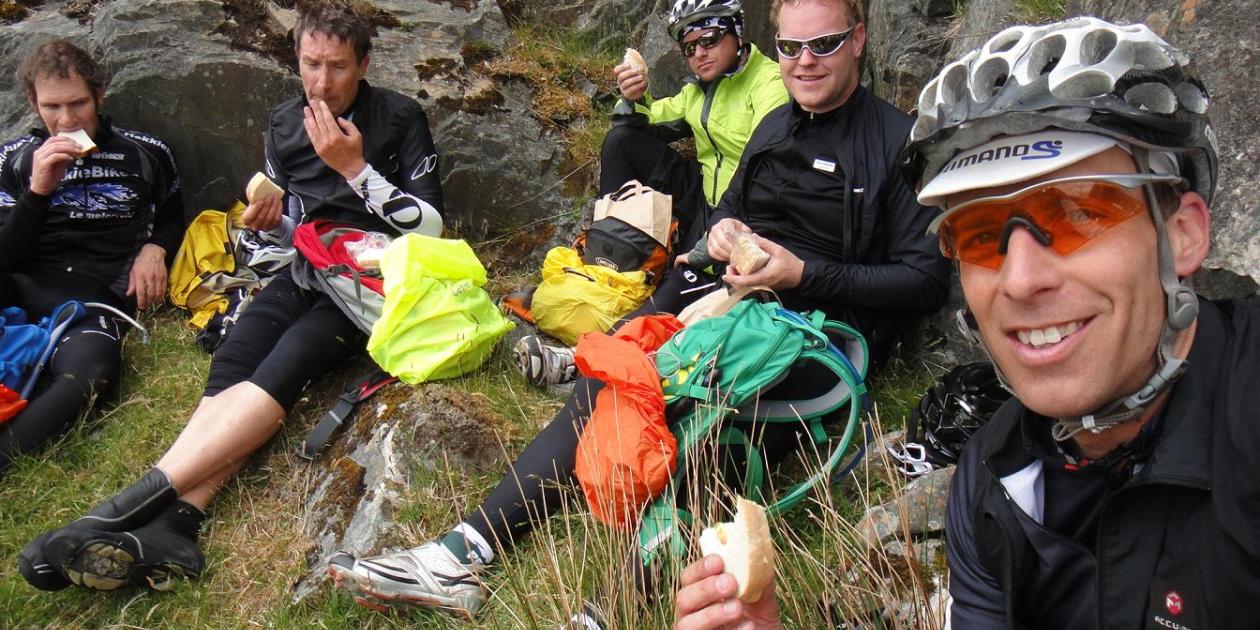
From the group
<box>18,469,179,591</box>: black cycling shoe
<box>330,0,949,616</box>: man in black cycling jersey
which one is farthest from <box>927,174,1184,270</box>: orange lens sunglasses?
<box>18,469,179,591</box>: black cycling shoe

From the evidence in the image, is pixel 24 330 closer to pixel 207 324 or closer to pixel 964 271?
pixel 207 324

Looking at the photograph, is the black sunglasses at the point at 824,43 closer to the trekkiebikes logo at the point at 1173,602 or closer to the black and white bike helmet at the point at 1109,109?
the black and white bike helmet at the point at 1109,109

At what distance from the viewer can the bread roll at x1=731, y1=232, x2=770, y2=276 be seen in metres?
3.67

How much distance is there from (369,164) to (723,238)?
7.17ft

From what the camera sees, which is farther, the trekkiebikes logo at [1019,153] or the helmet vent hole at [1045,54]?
the helmet vent hole at [1045,54]

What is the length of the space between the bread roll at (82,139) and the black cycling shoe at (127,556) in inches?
95.0

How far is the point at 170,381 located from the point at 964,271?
4.73m

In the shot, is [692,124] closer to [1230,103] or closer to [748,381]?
[748,381]

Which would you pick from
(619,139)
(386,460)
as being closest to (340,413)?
(386,460)

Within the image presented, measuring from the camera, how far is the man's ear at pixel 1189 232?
1.75m

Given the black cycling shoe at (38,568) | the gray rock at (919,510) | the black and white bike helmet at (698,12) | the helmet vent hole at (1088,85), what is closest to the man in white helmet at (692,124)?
the black and white bike helmet at (698,12)

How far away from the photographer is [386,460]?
4.13 m

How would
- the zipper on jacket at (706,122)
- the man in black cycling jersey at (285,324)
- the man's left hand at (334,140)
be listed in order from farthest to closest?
1. the zipper on jacket at (706,122)
2. the man's left hand at (334,140)
3. the man in black cycling jersey at (285,324)

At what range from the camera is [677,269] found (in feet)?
16.7
